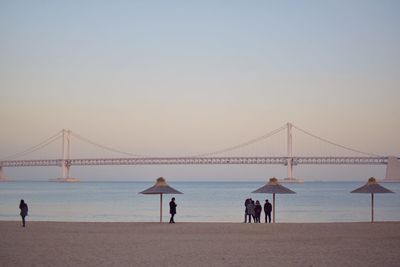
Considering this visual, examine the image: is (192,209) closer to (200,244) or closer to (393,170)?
(200,244)

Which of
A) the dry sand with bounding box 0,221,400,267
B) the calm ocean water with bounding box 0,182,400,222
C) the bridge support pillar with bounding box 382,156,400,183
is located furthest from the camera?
the bridge support pillar with bounding box 382,156,400,183

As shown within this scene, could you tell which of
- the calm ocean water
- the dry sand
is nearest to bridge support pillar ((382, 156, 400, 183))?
the calm ocean water

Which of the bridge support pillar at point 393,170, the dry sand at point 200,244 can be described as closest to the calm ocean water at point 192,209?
the dry sand at point 200,244

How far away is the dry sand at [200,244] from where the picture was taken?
32.8 ft

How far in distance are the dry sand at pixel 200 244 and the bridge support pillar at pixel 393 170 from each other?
2321 inches

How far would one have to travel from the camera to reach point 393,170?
74625 mm

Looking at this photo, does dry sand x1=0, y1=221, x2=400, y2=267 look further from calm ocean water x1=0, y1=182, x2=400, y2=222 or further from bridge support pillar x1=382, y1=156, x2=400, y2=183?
bridge support pillar x1=382, y1=156, x2=400, y2=183

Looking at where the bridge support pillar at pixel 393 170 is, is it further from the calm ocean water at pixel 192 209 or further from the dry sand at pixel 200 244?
the dry sand at pixel 200 244

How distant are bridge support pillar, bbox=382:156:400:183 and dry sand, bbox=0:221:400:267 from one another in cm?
5895

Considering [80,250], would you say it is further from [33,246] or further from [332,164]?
[332,164]

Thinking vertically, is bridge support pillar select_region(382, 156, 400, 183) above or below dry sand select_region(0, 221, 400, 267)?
above

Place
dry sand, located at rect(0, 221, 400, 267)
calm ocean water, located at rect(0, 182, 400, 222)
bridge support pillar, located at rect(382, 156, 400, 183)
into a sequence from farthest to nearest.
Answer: bridge support pillar, located at rect(382, 156, 400, 183) < calm ocean water, located at rect(0, 182, 400, 222) < dry sand, located at rect(0, 221, 400, 267)

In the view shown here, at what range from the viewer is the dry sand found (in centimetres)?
1001

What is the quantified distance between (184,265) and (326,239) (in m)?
4.51
